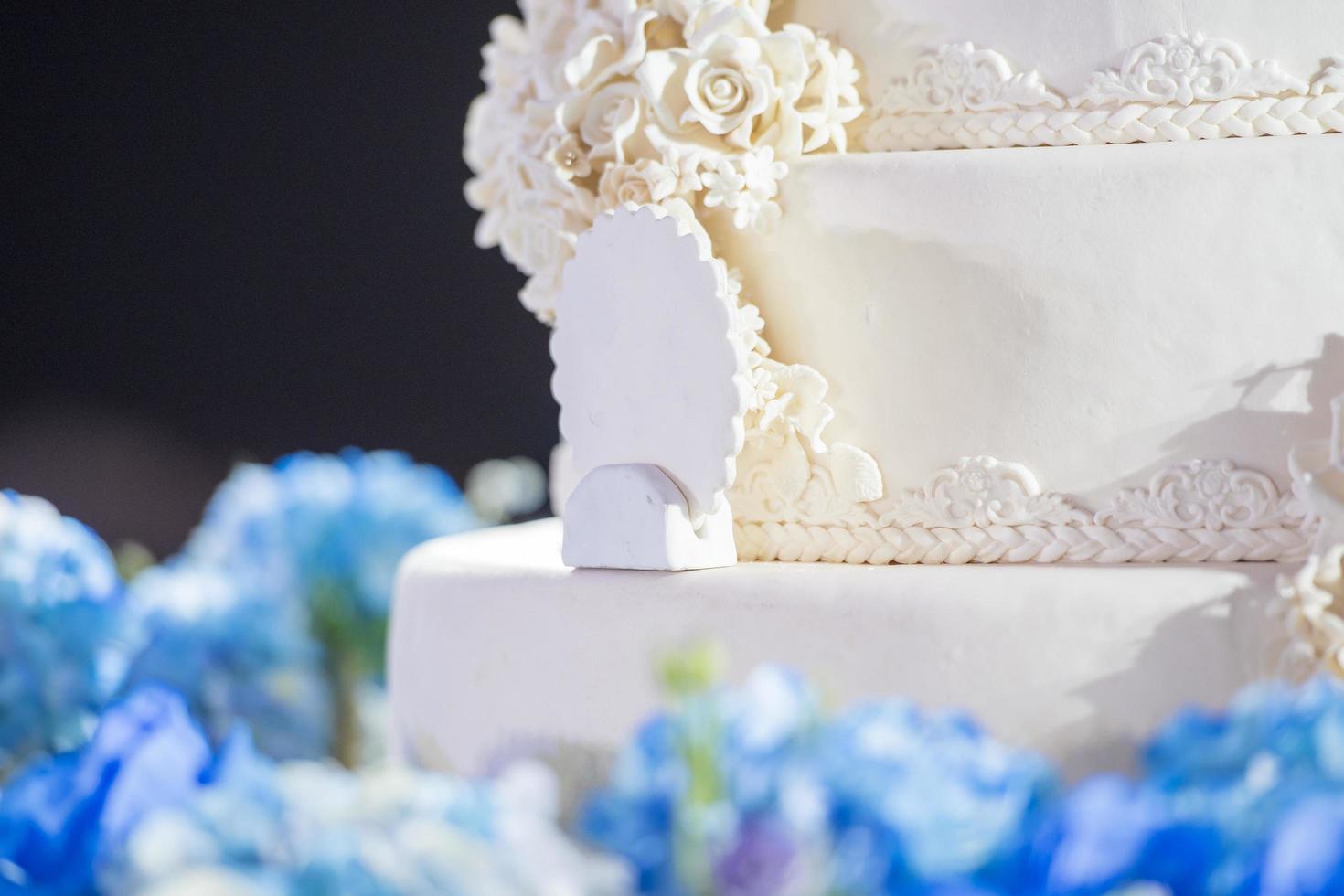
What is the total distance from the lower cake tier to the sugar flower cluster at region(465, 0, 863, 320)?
35cm

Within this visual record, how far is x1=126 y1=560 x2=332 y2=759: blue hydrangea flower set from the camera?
4.89 feet

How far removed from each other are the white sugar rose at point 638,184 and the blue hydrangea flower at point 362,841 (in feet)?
2.78

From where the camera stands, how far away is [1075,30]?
4.23 feet

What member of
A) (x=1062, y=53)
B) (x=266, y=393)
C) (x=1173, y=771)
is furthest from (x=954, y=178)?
(x=266, y=393)

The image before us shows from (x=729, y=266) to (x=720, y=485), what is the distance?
247 mm

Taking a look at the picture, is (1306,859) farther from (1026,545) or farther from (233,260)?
(233,260)

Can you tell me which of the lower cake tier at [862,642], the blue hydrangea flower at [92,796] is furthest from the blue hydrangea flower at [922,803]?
the lower cake tier at [862,642]

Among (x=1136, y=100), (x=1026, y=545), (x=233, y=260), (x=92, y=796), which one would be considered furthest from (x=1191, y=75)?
(x=233, y=260)

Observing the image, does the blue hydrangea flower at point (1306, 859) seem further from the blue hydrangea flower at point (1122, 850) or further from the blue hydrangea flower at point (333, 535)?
the blue hydrangea flower at point (333, 535)

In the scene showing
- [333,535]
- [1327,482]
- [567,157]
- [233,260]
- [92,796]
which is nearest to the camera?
[92,796]

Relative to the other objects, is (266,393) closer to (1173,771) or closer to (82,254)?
(82,254)

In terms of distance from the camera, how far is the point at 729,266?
141 cm

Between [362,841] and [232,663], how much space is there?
3.61 ft

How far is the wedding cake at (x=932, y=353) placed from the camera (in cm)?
120
